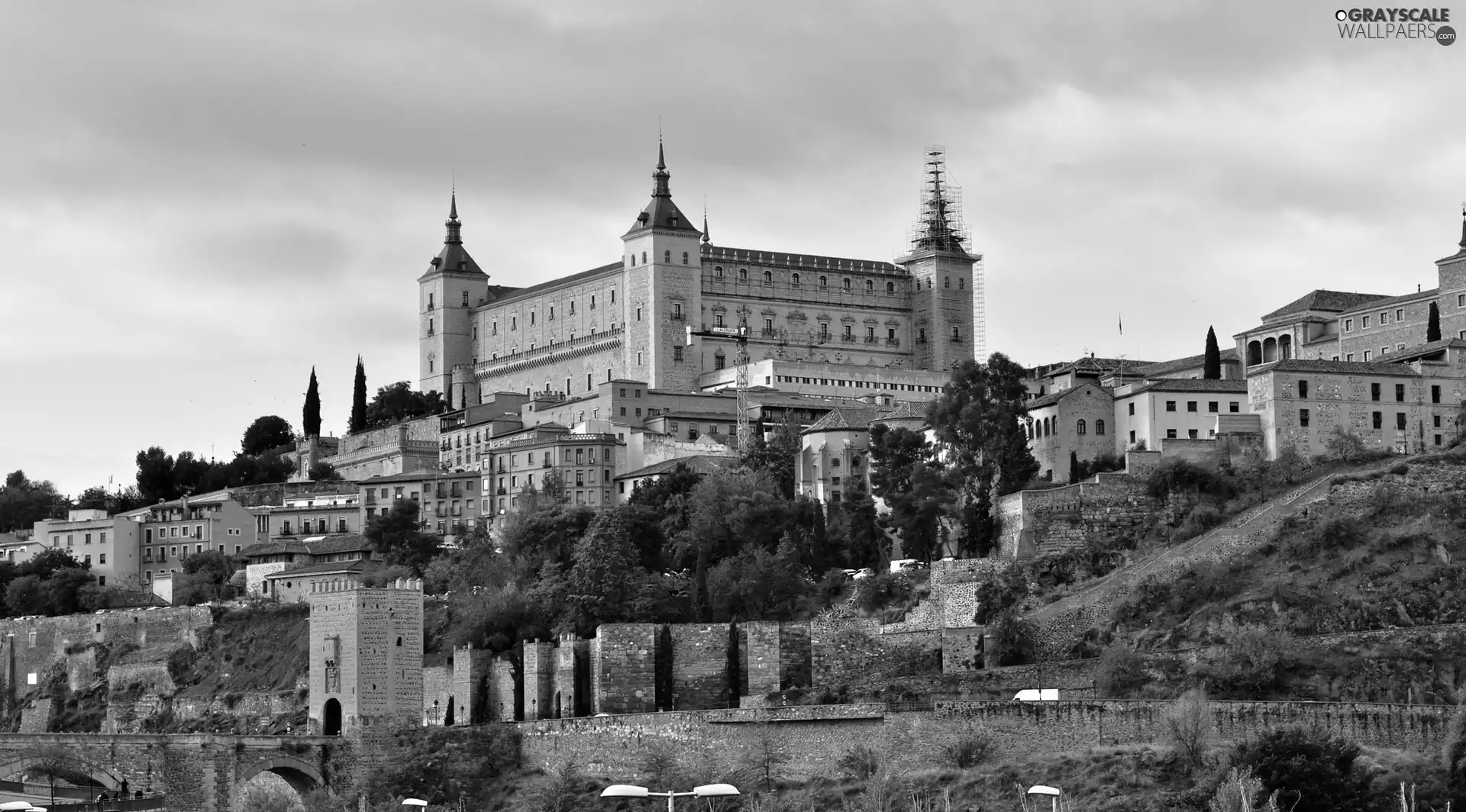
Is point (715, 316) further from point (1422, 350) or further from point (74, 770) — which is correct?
point (74, 770)

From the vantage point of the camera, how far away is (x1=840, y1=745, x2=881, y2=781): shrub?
6131 centimetres

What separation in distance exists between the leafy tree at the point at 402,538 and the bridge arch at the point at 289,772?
105ft

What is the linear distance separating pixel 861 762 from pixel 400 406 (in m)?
76.6

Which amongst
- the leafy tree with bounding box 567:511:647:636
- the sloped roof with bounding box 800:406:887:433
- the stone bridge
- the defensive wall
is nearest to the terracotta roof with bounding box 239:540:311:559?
the sloped roof with bounding box 800:406:887:433

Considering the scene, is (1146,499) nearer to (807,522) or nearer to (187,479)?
(807,522)

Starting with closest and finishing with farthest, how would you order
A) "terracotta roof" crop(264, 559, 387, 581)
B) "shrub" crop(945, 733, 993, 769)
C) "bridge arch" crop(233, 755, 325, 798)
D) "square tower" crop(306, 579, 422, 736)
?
1. "shrub" crop(945, 733, 993, 769)
2. "bridge arch" crop(233, 755, 325, 798)
3. "square tower" crop(306, 579, 422, 736)
4. "terracotta roof" crop(264, 559, 387, 581)

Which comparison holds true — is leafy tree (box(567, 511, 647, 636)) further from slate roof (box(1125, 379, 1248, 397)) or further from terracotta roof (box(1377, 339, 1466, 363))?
terracotta roof (box(1377, 339, 1466, 363))

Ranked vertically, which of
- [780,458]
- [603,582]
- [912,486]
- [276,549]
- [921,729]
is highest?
[780,458]

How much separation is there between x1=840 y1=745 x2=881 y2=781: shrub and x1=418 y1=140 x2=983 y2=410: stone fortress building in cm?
5875

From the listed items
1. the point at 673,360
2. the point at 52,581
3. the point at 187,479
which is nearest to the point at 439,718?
the point at 52,581

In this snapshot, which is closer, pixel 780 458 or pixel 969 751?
pixel 969 751

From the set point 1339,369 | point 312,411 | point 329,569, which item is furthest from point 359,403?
point 1339,369

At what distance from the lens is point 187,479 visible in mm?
132375

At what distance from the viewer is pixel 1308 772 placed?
176ft
